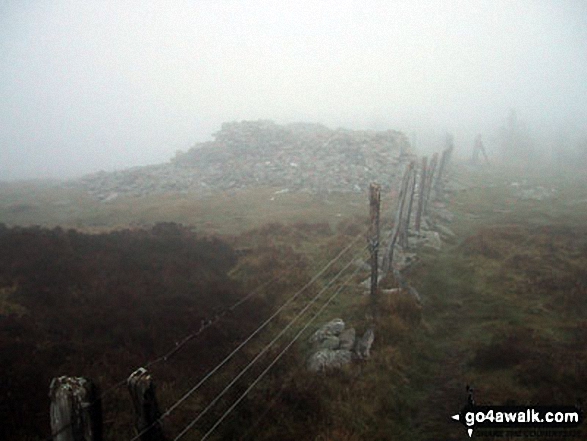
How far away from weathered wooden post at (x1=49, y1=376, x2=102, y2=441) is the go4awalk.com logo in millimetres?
7463

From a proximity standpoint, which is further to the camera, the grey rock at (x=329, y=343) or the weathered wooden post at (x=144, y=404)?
the grey rock at (x=329, y=343)

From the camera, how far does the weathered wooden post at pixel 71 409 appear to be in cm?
470

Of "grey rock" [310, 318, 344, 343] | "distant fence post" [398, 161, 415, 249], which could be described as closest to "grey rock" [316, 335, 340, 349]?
"grey rock" [310, 318, 344, 343]

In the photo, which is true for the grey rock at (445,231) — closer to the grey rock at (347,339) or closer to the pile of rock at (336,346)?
the pile of rock at (336,346)

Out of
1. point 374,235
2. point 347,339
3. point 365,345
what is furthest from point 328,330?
point 374,235

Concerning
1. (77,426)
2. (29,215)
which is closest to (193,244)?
(77,426)

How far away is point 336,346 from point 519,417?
16.2 feet

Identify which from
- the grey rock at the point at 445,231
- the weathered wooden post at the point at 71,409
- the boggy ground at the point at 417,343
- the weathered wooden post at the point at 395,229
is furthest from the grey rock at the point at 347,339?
the grey rock at the point at 445,231

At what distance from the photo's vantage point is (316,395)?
31.7 feet

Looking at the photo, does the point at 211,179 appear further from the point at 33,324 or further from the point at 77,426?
the point at 77,426

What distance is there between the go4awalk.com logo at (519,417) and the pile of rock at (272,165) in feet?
107

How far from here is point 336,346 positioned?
12125 mm

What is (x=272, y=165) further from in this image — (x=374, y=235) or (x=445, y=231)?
(x=374, y=235)

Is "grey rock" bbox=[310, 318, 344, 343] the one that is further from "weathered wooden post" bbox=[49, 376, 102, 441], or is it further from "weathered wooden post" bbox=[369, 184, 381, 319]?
"weathered wooden post" bbox=[49, 376, 102, 441]
